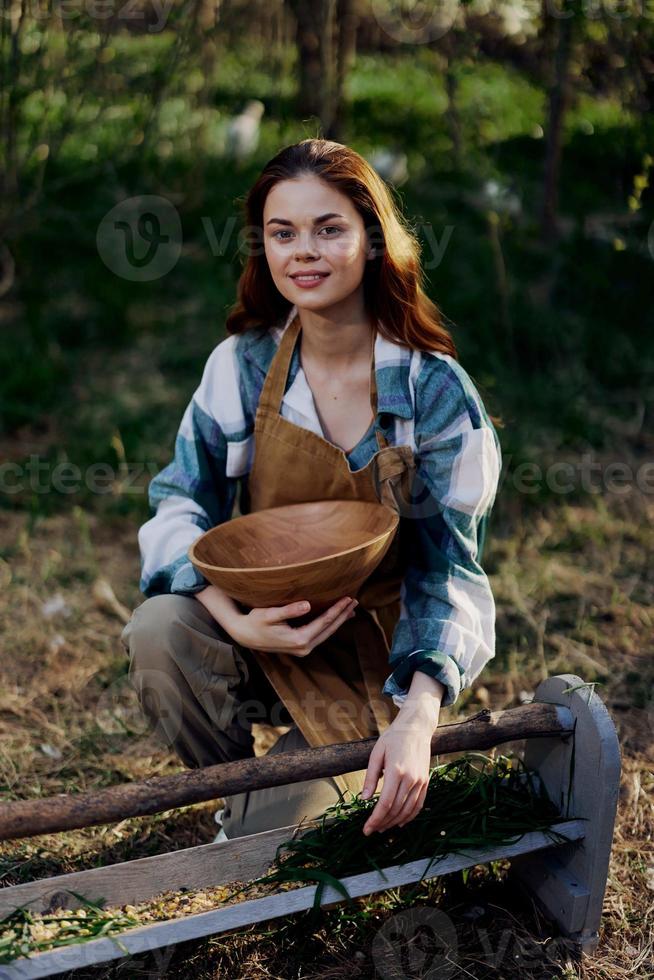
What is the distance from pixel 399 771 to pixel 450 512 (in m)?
0.49

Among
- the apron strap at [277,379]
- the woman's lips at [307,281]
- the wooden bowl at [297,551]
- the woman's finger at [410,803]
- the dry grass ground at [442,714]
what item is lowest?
the dry grass ground at [442,714]

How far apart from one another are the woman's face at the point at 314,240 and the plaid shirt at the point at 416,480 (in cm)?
15

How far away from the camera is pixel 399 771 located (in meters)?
1.59

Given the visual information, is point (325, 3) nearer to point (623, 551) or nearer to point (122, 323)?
point (122, 323)

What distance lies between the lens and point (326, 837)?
1782mm

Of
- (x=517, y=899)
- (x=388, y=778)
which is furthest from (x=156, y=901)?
(x=517, y=899)

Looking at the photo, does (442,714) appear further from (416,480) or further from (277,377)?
(277,377)

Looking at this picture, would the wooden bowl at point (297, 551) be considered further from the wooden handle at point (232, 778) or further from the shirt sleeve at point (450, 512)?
the wooden handle at point (232, 778)

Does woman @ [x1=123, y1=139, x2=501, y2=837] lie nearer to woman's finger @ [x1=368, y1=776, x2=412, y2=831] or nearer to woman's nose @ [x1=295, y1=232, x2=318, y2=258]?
woman's nose @ [x1=295, y1=232, x2=318, y2=258]

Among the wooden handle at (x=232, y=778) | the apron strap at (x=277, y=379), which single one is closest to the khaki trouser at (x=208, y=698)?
the wooden handle at (x=232, y=778)

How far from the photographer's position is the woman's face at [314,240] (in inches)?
71.5

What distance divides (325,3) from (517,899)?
3.37m

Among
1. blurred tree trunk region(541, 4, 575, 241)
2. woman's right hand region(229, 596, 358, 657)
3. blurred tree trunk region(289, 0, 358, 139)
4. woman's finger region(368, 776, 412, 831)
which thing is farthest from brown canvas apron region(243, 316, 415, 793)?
blurred tree trunk region(289, 0, 358, 139)

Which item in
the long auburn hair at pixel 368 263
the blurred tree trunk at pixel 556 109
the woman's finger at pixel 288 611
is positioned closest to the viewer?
the woman's finger at pixel 288 611
